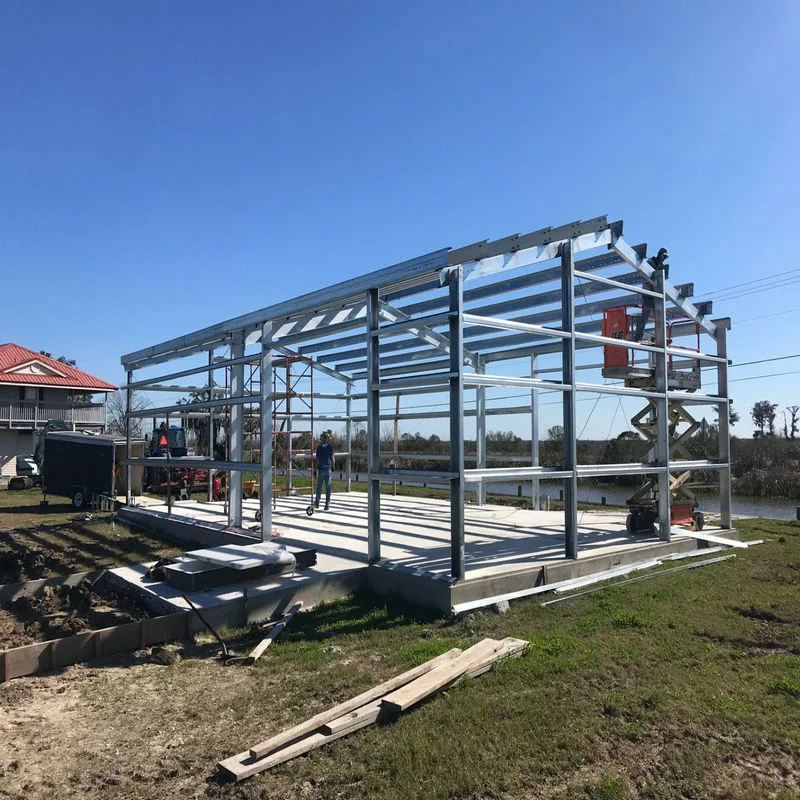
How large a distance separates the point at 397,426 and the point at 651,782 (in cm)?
1190

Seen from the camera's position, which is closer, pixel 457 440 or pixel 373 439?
pixel 457 440

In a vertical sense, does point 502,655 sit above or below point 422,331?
below

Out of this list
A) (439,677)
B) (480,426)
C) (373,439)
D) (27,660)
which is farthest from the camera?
(480,426)

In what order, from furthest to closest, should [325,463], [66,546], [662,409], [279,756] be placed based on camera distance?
[325,463], [66,546], [662,409], [279,756]

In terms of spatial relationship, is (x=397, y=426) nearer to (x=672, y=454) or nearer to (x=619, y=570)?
(x=672, y=454)

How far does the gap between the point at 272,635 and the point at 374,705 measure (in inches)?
78.0

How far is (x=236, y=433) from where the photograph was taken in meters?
9.37

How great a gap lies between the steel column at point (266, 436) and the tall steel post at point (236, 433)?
2.67ft

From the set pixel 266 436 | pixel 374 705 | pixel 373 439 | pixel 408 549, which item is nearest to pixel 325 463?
pixel 266 436

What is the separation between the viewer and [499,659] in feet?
15.9

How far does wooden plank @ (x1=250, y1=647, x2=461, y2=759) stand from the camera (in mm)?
3502

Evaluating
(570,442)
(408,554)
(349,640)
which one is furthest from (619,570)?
(349,640)

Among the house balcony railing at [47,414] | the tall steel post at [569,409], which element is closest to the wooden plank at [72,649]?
the tall steel post at [569,409]

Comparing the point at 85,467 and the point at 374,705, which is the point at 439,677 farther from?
the point at 85,467
